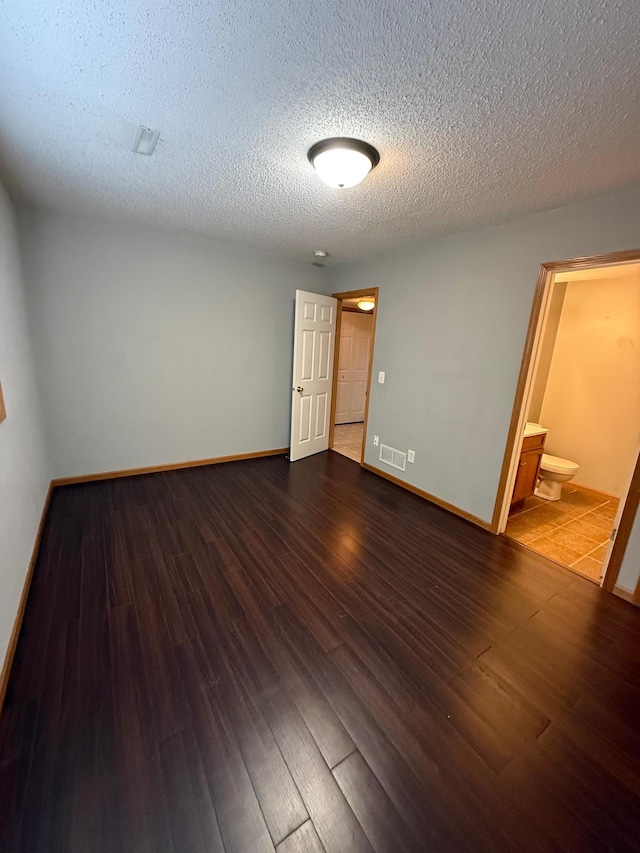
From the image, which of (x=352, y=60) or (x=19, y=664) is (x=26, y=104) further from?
(x=19, y=664)

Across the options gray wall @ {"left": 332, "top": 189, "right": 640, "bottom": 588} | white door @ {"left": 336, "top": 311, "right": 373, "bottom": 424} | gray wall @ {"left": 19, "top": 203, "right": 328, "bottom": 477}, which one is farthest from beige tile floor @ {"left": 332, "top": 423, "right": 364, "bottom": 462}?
gray wall @ {"left": 19, "top": 203, "right": 328, "bottom": 477}

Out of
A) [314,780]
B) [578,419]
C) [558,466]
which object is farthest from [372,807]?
[578,419]

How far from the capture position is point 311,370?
429 centimetres

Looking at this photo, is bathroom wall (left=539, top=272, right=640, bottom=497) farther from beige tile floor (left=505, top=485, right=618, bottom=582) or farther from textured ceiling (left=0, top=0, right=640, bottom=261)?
textured ceiling (left=0, top=0, right=640, bottom=261)

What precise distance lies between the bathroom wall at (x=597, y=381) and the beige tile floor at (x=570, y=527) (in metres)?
0.42

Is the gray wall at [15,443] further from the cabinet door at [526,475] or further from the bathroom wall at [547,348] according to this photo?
the bathroom wall at [547,348]

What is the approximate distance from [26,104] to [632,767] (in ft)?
12.0

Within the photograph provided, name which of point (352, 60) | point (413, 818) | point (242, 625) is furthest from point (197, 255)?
point (413, 818)

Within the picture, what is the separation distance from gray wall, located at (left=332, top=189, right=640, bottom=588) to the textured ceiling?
9.8 inches

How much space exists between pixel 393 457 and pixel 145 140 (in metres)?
3.21

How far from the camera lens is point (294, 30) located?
3.47 ft

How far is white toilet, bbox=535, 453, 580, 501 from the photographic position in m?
3.41

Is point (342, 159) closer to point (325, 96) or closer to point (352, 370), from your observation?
point (325, 96)

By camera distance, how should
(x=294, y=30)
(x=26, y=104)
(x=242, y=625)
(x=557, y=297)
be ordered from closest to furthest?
(x=294, y=30) < (x=26, y=104) < (x=242, y=625) < (x=557, y=297)
